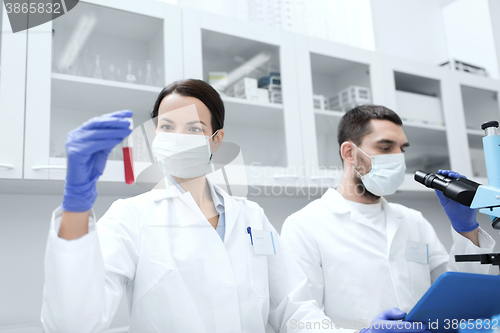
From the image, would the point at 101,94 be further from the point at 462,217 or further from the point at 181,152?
the point at 462,217

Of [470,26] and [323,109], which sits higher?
[470,26]

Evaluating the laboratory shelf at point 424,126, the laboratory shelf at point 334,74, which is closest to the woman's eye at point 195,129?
the laboratory shelf at point 334,74

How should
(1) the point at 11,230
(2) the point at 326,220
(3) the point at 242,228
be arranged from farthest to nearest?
(1) the point at 11,230, (2) the point at 326,220, (3) the point at 242,228

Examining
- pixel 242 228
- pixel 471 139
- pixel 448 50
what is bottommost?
pixel 242 228

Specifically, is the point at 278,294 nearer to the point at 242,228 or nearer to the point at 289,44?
the point at 242,228

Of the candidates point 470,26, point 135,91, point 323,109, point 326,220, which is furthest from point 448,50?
point 135,91

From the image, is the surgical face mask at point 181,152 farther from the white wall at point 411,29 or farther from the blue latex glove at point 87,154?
the white wall at point 411,29

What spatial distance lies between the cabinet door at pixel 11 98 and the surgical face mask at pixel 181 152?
594 millimetres

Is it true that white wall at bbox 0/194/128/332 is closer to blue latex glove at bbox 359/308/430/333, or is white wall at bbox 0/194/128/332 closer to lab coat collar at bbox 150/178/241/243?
lab coat collar at bbox 150/178/241/243

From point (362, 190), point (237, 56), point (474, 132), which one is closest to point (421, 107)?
point (474, 132)

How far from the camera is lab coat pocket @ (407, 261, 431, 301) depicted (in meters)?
1.53

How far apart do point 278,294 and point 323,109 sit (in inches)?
48.4

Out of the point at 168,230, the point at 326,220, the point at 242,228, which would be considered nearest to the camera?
the point at 168,230

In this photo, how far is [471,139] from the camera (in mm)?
2627
